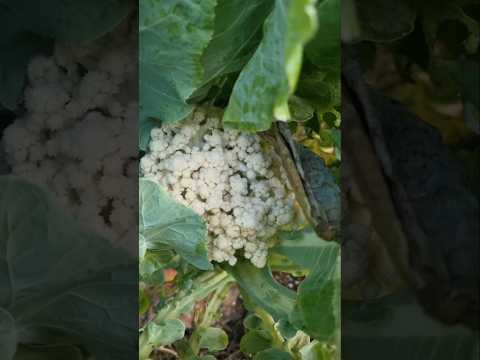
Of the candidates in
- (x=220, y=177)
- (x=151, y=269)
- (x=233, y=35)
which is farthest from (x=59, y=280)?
(x=233, y=35)

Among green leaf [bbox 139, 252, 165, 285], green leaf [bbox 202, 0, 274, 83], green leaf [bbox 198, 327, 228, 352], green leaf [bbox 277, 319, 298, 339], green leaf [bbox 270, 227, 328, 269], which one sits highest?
green leaf [bbox 202, 0, 274, 83]

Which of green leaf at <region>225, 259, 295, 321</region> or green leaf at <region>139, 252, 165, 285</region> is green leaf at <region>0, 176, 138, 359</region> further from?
green leaf at <region>225, 259, 295, 321</region>

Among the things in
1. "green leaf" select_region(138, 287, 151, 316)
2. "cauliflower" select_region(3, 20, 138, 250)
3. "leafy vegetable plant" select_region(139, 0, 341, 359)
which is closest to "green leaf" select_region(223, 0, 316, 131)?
"leafy vegetable plant" select_region(139, 0, 341, 359)

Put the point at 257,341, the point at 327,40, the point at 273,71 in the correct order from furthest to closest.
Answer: the point at 257,341 < the point at 327,40 < the point at 273,71

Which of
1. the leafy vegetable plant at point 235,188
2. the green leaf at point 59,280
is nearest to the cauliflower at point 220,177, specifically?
the leafy vegetable plant at point 235,188

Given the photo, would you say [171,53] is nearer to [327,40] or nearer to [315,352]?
[327,40]

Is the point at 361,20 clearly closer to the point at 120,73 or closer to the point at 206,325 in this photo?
the point at 120,73

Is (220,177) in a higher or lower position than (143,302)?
higher
